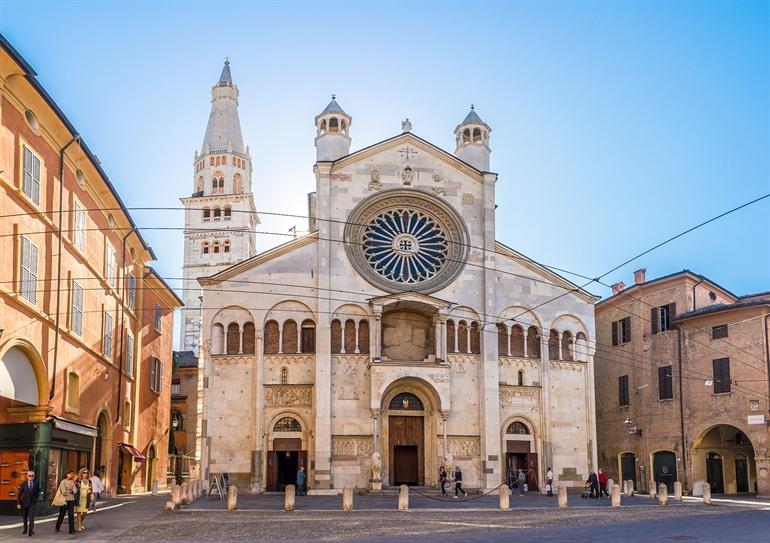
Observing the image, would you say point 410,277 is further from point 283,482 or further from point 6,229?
point 6,229

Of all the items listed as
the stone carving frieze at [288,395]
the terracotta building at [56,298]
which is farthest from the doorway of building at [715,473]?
the terracotta building at [56,298]

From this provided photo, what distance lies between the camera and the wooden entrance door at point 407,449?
39000mm

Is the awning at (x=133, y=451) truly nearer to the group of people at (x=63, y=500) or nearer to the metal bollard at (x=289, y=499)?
the metal bollard at (x=289, y=499)

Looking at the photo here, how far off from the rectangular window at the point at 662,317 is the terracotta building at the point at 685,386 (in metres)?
0.05

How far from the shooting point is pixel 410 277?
40812 millimetres

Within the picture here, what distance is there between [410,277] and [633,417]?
1443cm

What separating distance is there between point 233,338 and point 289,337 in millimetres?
2449

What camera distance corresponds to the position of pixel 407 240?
136ft

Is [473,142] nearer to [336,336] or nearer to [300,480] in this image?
[336,336]

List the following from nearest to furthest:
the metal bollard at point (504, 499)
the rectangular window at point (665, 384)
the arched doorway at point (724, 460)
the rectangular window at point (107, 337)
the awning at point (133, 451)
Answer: the metal bollard at point (504, 499), the rectangular window at point (107, 337), the awning at point (133, 451), the arched doorway at point (724, 460), the rectangular window at point (665, 384)

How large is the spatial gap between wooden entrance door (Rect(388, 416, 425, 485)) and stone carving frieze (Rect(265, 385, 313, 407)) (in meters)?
3.89

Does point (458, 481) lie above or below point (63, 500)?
below

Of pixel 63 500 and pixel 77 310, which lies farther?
pixel 77 310

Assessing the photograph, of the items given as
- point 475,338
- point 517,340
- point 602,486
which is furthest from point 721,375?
point 475,338
